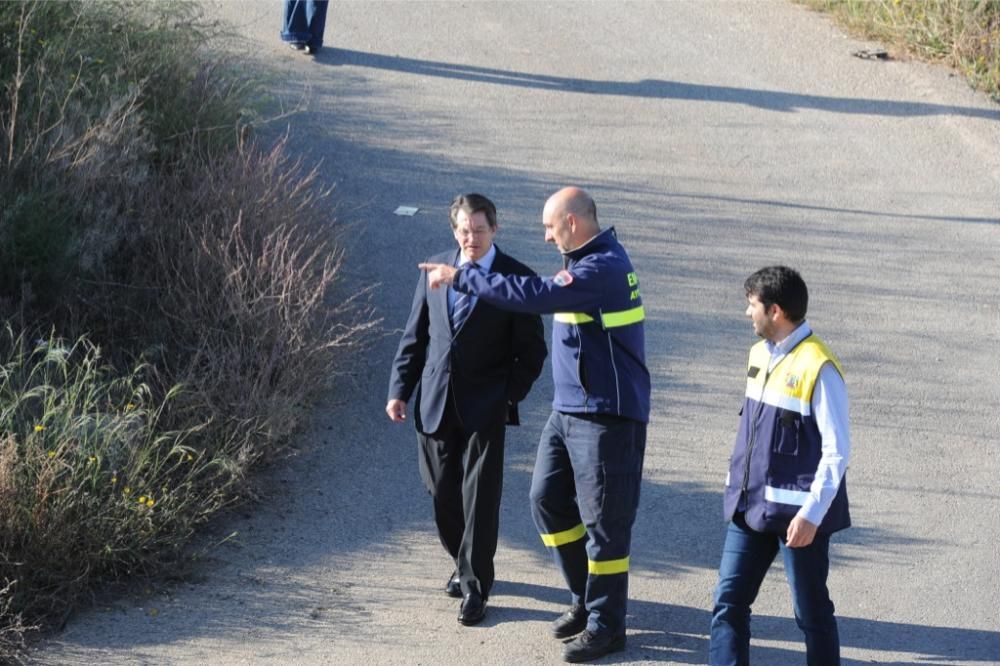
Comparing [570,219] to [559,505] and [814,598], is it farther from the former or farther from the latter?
[814,598]

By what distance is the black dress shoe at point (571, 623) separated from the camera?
5.51 meters

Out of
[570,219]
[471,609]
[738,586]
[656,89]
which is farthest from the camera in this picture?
[656,89]

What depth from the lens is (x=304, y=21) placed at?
12.2 metres

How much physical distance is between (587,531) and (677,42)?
884 centimetres

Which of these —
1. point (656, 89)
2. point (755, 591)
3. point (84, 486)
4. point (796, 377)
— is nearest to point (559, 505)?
point (755, 591)

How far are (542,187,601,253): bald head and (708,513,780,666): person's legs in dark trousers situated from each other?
1256 millimetres

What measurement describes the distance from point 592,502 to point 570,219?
3.74 ft

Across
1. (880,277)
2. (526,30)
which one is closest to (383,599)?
(880,277)

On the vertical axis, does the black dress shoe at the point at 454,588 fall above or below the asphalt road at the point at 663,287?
below

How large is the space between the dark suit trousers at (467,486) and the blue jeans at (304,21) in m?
7.48

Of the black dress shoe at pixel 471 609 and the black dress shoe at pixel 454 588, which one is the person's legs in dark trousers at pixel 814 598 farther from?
the black dress shoe at pixel 454 588

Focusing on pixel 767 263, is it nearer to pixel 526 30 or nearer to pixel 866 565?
pixel 866 565

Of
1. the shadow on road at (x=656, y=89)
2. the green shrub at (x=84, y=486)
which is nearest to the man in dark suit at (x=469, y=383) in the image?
the green shrub at (x=84, y=486)

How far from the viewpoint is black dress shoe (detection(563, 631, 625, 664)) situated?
5.34 meters
